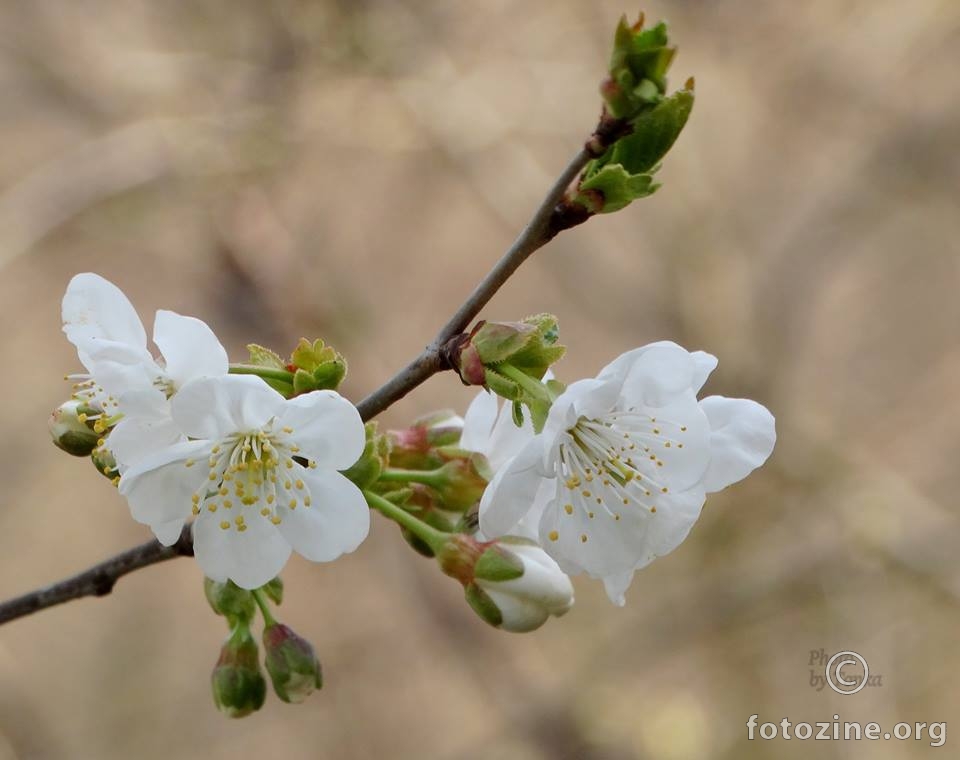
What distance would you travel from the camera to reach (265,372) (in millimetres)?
894

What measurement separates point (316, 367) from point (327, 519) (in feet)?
0.46

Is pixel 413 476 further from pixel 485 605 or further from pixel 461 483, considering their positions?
pixel 485 605

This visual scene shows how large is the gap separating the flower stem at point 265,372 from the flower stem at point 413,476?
0.16 meters

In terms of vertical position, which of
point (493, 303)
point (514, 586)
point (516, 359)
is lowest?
point (514, 586)

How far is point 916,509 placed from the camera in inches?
132

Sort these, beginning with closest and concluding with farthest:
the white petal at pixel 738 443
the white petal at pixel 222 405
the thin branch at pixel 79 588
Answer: the white petal at pixel 222 405 → the white petal at pixel 738 443 → the thin branch at pixel 79 588

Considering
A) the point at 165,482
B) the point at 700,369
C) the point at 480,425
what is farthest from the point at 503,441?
the point at 165,482

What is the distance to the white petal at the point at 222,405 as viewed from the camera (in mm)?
806

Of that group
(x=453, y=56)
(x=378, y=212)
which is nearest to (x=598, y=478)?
(x=453, y=56)

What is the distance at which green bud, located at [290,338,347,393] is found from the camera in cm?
88

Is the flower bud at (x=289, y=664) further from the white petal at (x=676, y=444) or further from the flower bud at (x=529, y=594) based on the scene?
the white petal at (x=676, y=444)

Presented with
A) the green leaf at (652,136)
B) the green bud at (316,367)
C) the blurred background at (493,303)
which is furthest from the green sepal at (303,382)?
the blurred background at (493,303)

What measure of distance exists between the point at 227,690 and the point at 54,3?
13.6 ft

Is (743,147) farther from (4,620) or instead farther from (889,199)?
(4,620)
